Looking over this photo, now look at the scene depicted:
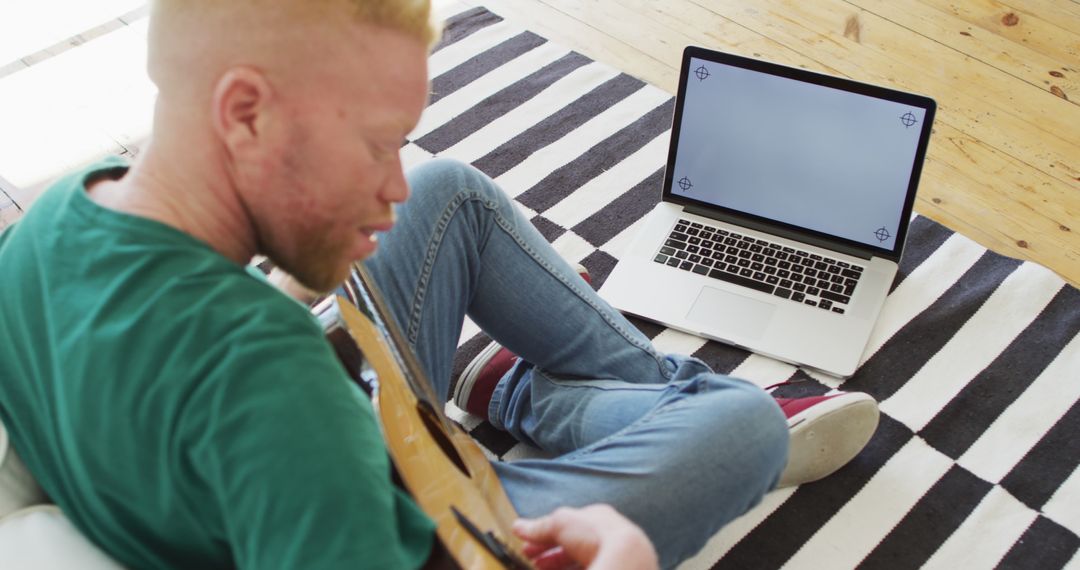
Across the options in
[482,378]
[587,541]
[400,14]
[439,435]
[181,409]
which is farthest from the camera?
[482,378]

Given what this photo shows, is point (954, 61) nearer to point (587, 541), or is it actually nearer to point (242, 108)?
point (587, 541)

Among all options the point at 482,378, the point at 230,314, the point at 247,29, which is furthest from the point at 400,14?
the point at 482,378

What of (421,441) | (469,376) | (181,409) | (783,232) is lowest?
(469,376)

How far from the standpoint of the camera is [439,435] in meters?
1.04

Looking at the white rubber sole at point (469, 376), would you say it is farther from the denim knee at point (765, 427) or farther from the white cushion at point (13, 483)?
the white cushion at point (13, 483)

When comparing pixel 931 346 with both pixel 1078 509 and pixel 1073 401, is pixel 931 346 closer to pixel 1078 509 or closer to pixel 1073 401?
pixel 1073 401

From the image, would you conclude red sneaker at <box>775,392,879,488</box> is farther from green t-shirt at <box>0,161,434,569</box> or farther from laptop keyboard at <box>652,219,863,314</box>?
green t-shirt at <box>0,161,434,569</box>

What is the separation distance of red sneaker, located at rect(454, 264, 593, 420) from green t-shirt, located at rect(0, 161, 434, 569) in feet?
2.05

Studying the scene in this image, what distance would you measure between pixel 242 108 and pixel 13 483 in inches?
12.9

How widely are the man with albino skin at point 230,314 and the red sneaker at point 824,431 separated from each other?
40 centimetres

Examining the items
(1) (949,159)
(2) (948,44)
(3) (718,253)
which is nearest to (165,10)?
(3) (718,253)

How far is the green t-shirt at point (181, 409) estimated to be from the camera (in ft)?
2.31

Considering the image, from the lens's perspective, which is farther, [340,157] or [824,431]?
[824,431]

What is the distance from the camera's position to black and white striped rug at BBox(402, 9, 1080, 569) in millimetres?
1322
